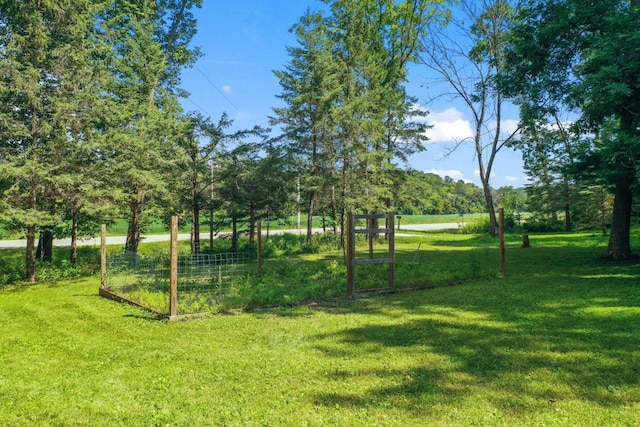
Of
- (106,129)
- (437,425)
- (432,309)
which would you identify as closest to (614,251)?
(432,309)

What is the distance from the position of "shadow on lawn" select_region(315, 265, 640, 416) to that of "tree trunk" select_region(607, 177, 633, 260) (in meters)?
5.27

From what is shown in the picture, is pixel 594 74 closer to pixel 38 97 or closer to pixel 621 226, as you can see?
pixel 621 226

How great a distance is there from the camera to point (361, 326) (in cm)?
629

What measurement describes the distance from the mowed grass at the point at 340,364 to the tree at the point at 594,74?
15.4 feet

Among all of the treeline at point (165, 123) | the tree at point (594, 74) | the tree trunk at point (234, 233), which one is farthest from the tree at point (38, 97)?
the tree at point (594, 74)

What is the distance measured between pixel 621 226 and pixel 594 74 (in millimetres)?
5714

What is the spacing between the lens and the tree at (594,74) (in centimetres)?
1002

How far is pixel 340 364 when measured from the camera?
4.64 meters

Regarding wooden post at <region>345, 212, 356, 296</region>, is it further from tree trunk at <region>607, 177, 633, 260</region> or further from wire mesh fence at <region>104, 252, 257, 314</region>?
tree trunk at <region>607, 177, 633, 260</region>

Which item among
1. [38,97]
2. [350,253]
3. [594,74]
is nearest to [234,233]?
[38,97]

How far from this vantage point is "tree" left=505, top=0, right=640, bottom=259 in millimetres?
10016

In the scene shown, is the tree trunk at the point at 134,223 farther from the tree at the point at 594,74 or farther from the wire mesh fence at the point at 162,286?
the tree at the point at 594,74

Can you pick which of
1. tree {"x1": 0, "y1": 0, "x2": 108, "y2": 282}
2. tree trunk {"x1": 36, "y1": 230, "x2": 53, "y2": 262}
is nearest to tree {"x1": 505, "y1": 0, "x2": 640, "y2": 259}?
tree {"x1": 0, "y1": 0, "x2": 108, "y2": 282}

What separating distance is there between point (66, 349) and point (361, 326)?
14.0 ft
